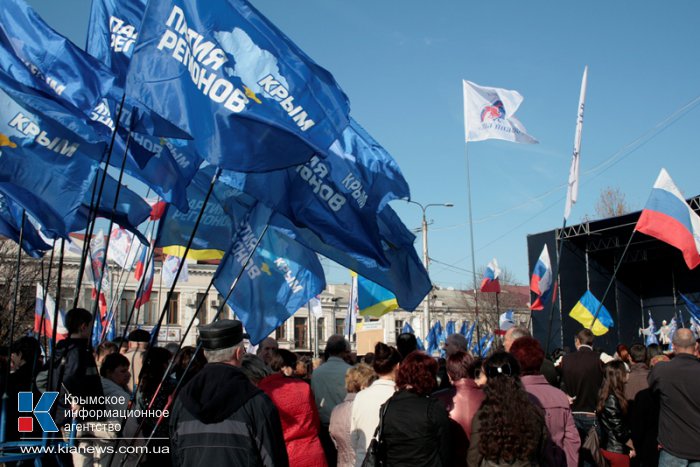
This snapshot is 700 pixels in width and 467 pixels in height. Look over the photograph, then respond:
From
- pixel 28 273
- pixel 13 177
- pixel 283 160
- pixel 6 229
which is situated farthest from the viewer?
pixel 28 273

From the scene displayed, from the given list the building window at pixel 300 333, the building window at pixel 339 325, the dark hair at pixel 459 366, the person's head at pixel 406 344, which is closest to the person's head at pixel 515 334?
the dark hair at pixel 459 366

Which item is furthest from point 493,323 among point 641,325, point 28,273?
point 28,273

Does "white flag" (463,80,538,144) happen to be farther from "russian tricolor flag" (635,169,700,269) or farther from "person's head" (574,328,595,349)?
"person's head" (574,328,595,349)

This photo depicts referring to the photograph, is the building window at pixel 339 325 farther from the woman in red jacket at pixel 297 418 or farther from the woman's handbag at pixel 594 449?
the woman in red jacket at pixel 297 418

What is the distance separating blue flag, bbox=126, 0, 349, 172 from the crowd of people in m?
1.18

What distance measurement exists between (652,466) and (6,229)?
263 inches

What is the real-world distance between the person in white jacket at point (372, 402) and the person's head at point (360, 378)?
72cm

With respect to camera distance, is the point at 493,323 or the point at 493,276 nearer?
the point at 493,276

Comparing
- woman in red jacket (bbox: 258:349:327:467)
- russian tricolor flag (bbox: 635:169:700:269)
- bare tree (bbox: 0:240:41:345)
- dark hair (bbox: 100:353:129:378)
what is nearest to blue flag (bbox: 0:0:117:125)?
dark hair (bbox: 100:353:129:378)

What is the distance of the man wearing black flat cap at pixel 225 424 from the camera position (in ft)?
12.8

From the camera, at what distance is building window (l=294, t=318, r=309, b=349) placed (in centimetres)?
5812

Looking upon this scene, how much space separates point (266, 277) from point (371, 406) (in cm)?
333

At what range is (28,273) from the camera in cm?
2842

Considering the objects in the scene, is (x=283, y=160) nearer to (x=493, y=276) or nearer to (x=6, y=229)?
(x=6, y=229)
